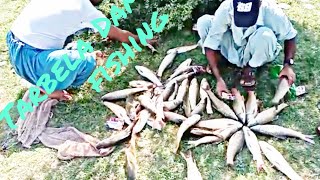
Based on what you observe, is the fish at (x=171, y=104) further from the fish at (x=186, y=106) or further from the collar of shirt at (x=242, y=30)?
the collar of shirt at (x=242, y=30)

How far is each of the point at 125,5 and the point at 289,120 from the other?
1.93 meters

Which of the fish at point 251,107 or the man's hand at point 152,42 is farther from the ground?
the man's hand at point 152,42

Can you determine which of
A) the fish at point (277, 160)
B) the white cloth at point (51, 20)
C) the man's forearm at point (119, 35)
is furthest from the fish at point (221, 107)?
the white cloth at point (51, 20)

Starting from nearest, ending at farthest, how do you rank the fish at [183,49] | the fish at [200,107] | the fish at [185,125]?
the fish at [185,125] < the fish at [200,107] < the fish at [183,49]

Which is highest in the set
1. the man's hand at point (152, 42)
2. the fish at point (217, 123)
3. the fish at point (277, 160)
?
the man's hand at point (152, 42)

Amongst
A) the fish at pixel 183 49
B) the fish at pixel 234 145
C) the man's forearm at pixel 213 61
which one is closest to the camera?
the fish at pixel 234 145

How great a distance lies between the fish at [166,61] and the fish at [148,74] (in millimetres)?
60

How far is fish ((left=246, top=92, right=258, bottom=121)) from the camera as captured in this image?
11.8 feet

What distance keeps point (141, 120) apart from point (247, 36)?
3.31 ft

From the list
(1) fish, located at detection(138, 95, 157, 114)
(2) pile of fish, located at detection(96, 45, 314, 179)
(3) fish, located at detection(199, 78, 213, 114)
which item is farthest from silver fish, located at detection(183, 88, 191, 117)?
(1) fish, located at detection(138, 95, 157, 114)

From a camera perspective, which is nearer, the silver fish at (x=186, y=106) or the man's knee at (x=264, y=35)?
the man's knee at (x=264, y=35)

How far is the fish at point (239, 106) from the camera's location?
11.8 feet

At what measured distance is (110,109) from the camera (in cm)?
A: 386

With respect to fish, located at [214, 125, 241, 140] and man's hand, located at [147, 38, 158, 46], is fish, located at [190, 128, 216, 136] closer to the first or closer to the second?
fish, located at [214, 125, 241, 140]
